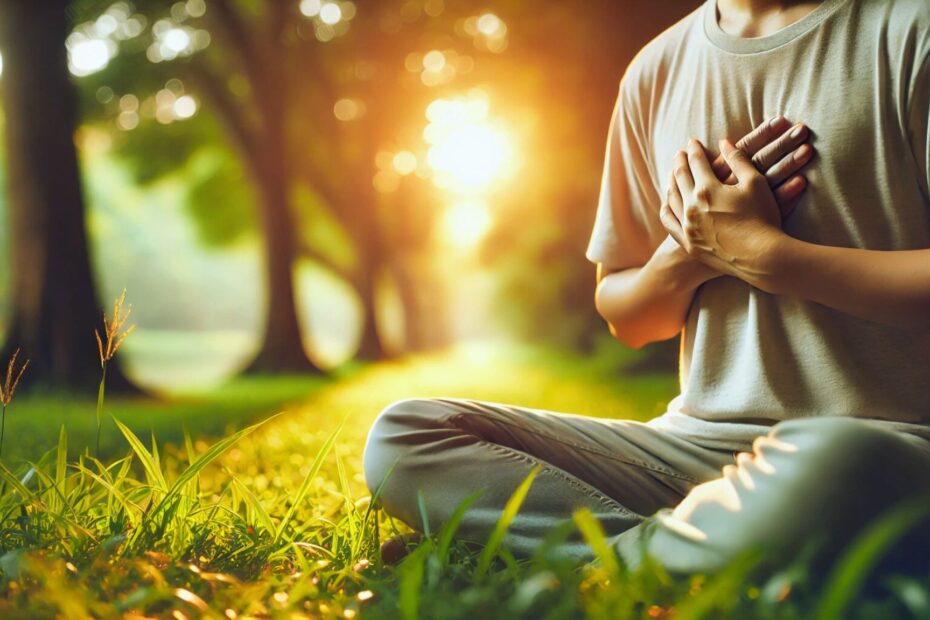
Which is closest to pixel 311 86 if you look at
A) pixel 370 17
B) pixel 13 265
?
pixel 370 17

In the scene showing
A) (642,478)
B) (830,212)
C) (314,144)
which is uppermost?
(314,144)

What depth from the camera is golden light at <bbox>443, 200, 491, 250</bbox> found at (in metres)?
17.1

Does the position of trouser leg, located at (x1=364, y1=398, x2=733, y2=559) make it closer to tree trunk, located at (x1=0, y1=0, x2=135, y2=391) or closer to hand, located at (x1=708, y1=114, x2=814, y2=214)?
hand, located at (x1=708, y1=114, x2=814, y2=214)

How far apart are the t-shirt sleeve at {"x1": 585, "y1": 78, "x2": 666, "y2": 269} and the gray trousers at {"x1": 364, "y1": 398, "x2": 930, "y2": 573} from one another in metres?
0.53

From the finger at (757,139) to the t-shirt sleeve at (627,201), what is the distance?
0.33 metres

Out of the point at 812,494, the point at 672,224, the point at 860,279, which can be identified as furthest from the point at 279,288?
the point at 812,494

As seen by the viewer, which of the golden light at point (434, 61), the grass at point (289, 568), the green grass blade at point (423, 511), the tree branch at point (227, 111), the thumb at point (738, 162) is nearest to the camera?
the grass at point (289, 568)

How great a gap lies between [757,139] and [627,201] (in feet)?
1.67

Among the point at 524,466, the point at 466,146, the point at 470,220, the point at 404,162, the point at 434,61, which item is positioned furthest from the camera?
the point at 470,220

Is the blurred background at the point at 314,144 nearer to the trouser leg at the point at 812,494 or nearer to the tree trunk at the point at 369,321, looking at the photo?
the tree trunk at the point at 369,321

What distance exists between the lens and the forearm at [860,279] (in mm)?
1650

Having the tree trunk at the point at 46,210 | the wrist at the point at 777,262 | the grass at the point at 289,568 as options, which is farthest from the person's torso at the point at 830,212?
the tree trunk at the point at 46,210

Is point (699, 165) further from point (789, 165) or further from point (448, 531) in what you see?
point (448, 531)

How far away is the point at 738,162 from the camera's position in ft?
6.24
